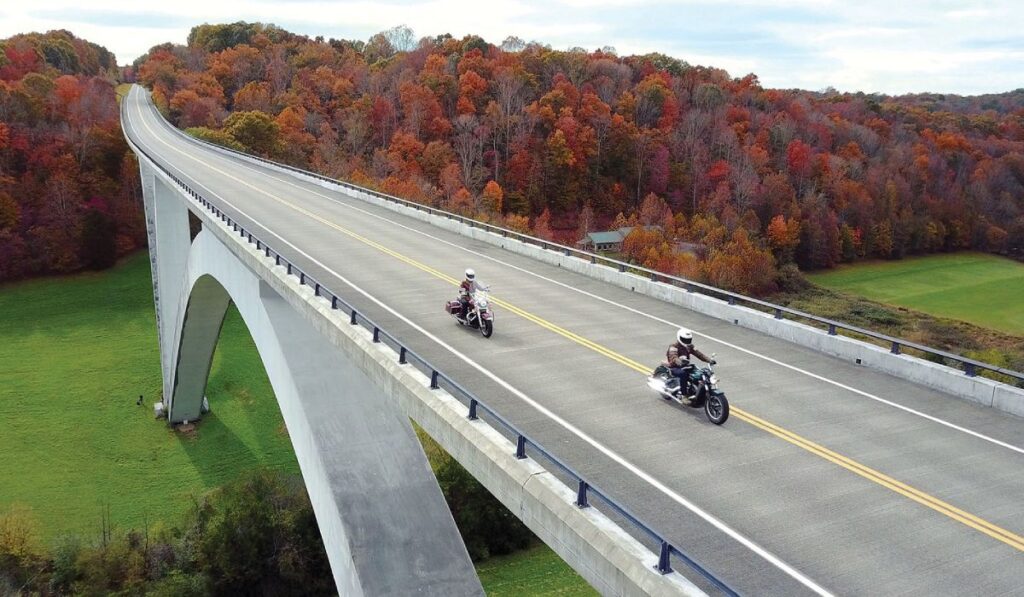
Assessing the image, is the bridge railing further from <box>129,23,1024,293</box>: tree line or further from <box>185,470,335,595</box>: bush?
<box>129,23,1024,293</box>: tree line

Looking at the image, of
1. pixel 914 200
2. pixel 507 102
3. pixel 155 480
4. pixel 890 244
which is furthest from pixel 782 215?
pixel 155 480

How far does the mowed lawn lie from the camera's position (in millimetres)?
76125

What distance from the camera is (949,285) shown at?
86250 millimetres

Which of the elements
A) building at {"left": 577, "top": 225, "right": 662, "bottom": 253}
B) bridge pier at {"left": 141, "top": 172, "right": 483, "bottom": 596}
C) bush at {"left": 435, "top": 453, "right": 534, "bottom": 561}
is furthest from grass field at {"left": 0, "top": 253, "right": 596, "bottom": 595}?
building at {"left": 577, "top": 225, "right": 662, "bottom": 253}

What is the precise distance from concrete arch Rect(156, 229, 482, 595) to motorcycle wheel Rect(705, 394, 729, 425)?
557 centimetres

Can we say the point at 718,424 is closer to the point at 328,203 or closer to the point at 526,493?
the point at 526,493

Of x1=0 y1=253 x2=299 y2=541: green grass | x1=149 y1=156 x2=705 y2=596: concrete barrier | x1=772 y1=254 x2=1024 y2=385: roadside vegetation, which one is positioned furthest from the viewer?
x1=772 y1=254 x2=1024 y2=385: roadside vegetation

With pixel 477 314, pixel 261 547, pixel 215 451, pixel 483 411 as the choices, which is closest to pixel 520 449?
pixel 483 411

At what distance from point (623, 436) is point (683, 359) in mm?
2076

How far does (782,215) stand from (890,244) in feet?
57.7

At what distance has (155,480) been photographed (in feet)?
120

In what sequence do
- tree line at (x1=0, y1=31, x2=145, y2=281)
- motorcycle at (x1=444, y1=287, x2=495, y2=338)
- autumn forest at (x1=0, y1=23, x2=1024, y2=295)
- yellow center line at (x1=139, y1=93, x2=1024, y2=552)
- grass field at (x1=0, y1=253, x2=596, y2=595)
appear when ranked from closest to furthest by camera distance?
yellow center line at (x1=139, y1=93, x2=1024, y2=552), motorcycle at (x1=444, y1=287, x2=495, y2=338), grass field at (x1=0, y1=253, x2=596, y2=595), tree line at (x1=0, y1=31, x2=145, y2=281), autumn forest at (x1=0, y1=23, x2=1024, y2=295)

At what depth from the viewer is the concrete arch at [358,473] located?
14188mm

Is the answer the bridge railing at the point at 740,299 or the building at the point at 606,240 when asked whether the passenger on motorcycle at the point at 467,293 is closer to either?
the bridge railing at the point at 740,299
